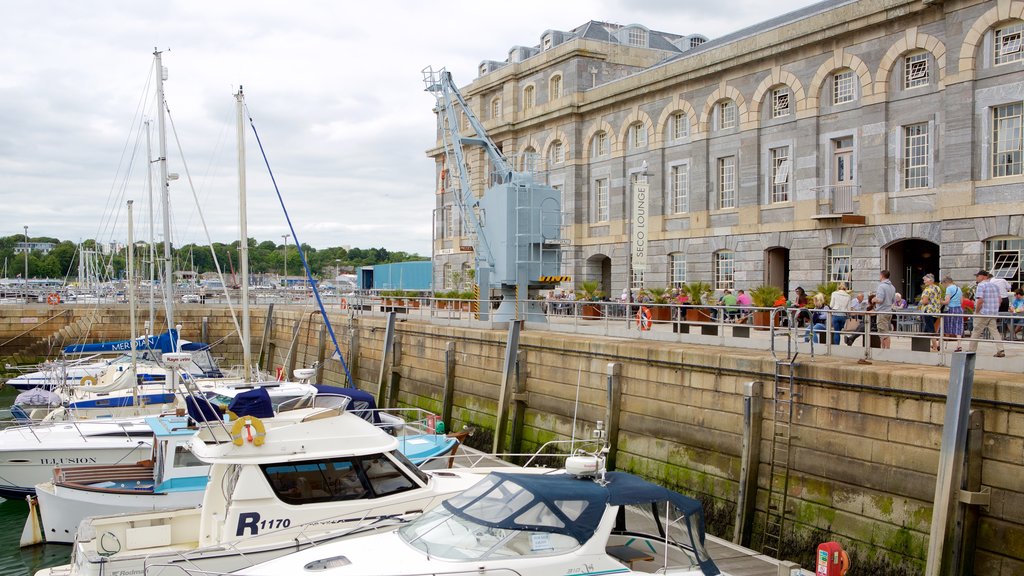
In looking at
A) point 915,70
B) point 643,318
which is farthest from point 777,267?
point 643,318

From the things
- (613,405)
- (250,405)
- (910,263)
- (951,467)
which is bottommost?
(613,405)

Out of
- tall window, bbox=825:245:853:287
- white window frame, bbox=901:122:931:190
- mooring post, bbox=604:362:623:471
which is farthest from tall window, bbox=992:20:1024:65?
mooring post, bbox=604:362:623:471

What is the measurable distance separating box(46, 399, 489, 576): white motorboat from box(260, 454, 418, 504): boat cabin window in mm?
13

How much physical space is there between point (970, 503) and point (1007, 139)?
1526 cm

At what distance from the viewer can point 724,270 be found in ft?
104

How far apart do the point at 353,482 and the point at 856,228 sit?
66.1 ft

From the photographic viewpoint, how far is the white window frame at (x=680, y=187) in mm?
33156

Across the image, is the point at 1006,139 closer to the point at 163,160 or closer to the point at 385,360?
the point at 385,360

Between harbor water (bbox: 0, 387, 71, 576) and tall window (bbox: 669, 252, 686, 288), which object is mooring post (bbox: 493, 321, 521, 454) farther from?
tall window (bbox: 669, 252, 686, 288)

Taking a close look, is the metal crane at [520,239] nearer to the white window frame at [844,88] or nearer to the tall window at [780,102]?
the tall window at [780,102]

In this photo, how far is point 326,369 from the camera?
3359 centimetres

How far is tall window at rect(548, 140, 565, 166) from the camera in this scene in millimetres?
40500

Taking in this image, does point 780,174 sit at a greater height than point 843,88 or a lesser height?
lesser

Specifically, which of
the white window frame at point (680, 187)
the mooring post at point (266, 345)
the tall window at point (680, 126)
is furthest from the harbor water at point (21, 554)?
the tall window at point (680, 126)
